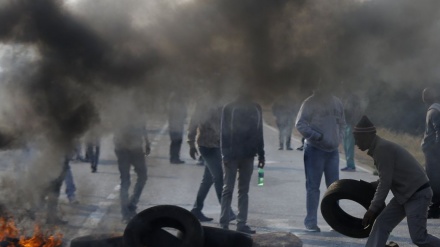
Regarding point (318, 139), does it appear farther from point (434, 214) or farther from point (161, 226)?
point (161, 226)

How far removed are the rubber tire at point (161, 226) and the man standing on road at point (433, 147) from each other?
190 inches

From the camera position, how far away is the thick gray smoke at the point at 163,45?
1007 centimetres

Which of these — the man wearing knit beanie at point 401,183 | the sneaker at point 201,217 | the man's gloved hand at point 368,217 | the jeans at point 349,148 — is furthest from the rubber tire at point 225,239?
the jeans at point 349,148

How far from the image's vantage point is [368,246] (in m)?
9.95

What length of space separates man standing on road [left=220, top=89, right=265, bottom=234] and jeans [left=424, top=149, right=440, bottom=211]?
2584 mm

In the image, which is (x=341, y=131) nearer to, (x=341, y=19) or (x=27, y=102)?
(x=341, y=19)

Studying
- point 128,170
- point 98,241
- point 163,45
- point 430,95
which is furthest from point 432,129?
point 98,241

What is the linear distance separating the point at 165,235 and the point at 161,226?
117 mm

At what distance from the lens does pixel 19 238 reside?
10.0m

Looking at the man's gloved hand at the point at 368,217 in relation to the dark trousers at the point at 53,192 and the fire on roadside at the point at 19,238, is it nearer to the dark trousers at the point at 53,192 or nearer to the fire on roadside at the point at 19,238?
the fire on roadside at the point at 19,238

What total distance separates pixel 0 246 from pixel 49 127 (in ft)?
4.71

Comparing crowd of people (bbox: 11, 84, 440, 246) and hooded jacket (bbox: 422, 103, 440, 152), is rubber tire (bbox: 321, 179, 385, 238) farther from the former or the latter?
hooded jacket (bbox: 422, 103, 440, 152)

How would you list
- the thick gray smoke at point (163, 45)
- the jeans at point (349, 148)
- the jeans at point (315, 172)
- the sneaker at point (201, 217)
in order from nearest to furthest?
1. the thick gray smoke at point (163, 45)
2. the jeans at point (315, 172)
3. the sneaker at point (201, 217)
4. the jeans at point (349, 148)

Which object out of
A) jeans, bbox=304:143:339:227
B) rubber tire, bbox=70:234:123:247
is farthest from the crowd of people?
rubber tire, bbox=70:234:123:247
